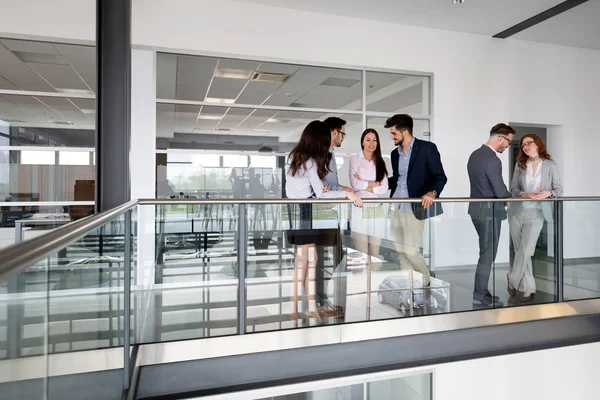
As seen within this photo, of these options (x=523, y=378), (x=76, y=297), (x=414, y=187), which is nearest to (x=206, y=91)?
(x=414, y=187)

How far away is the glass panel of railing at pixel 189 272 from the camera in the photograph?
11.1 feet

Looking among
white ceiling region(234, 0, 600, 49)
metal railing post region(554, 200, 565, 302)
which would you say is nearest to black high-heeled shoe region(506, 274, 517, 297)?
metal railing post region(554, 200, 565, 302)

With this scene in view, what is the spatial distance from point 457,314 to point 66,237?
4.01m

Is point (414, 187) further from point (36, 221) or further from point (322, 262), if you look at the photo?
point (36, 221)

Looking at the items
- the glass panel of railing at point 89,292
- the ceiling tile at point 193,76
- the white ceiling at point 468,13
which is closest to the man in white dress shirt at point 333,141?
the glass panel of railing at point 89,292

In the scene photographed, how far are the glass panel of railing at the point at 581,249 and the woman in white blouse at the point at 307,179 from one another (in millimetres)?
2482

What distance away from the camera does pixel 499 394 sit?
22.8ft

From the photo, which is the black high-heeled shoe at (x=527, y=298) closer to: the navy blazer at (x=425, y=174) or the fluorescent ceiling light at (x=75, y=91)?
the navy blazer at (x=425, y=174)

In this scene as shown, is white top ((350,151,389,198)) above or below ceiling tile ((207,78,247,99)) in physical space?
below

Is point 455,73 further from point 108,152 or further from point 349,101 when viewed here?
point 108,152

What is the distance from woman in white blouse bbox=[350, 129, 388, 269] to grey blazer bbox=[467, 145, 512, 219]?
2.98 feet

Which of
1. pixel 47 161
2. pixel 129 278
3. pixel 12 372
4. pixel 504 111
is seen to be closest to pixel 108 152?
pixel 129 278

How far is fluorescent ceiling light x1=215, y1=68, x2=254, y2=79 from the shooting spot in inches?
246

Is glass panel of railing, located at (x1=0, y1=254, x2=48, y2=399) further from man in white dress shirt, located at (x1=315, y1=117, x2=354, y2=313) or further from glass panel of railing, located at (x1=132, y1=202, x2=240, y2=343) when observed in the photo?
man in white dress shirt, located at (x1=315, y1=117, x2=354, y2=313)
